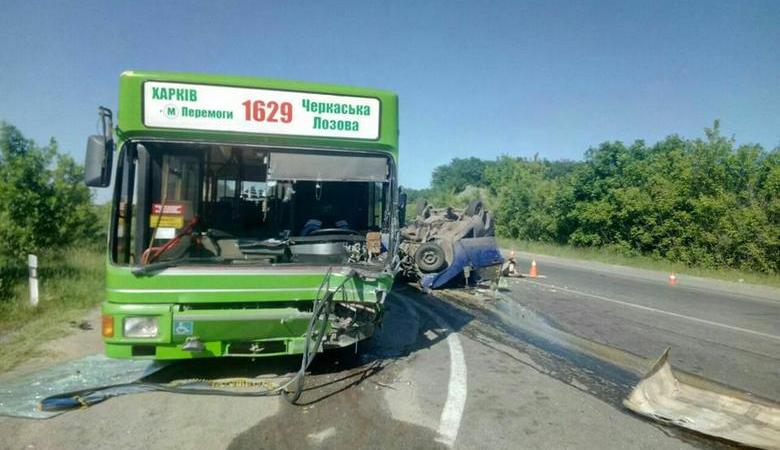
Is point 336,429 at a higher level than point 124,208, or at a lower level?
lower

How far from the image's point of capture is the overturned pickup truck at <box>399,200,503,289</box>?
1212cm

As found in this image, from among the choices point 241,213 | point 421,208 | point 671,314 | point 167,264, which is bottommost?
point 671,314

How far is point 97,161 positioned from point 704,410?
6.11 metres

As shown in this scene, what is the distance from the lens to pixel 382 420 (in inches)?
178

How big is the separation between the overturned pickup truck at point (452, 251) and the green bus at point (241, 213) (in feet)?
20.6

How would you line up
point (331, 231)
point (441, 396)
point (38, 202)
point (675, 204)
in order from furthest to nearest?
point (675, 204), point (38, 202), point (331, 231), point (441, 396)

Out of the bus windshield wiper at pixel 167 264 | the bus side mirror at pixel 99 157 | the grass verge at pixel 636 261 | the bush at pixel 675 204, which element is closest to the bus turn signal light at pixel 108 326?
the bus windshield wiper at pixel 167 264

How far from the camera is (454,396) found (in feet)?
17.1

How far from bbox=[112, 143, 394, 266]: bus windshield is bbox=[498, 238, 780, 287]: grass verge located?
65.5 ft

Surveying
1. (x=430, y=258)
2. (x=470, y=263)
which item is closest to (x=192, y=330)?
(x=430, y=258)

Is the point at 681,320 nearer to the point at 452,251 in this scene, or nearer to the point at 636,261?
the point at 452,251

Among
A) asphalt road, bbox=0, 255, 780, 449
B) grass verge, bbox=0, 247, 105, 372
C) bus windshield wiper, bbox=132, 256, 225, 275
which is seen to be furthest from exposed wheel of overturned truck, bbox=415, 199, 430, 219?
bus windshield wiper, bbox=132, 256, 225, 275

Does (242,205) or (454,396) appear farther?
(242,205)

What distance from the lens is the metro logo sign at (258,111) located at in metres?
5.02
